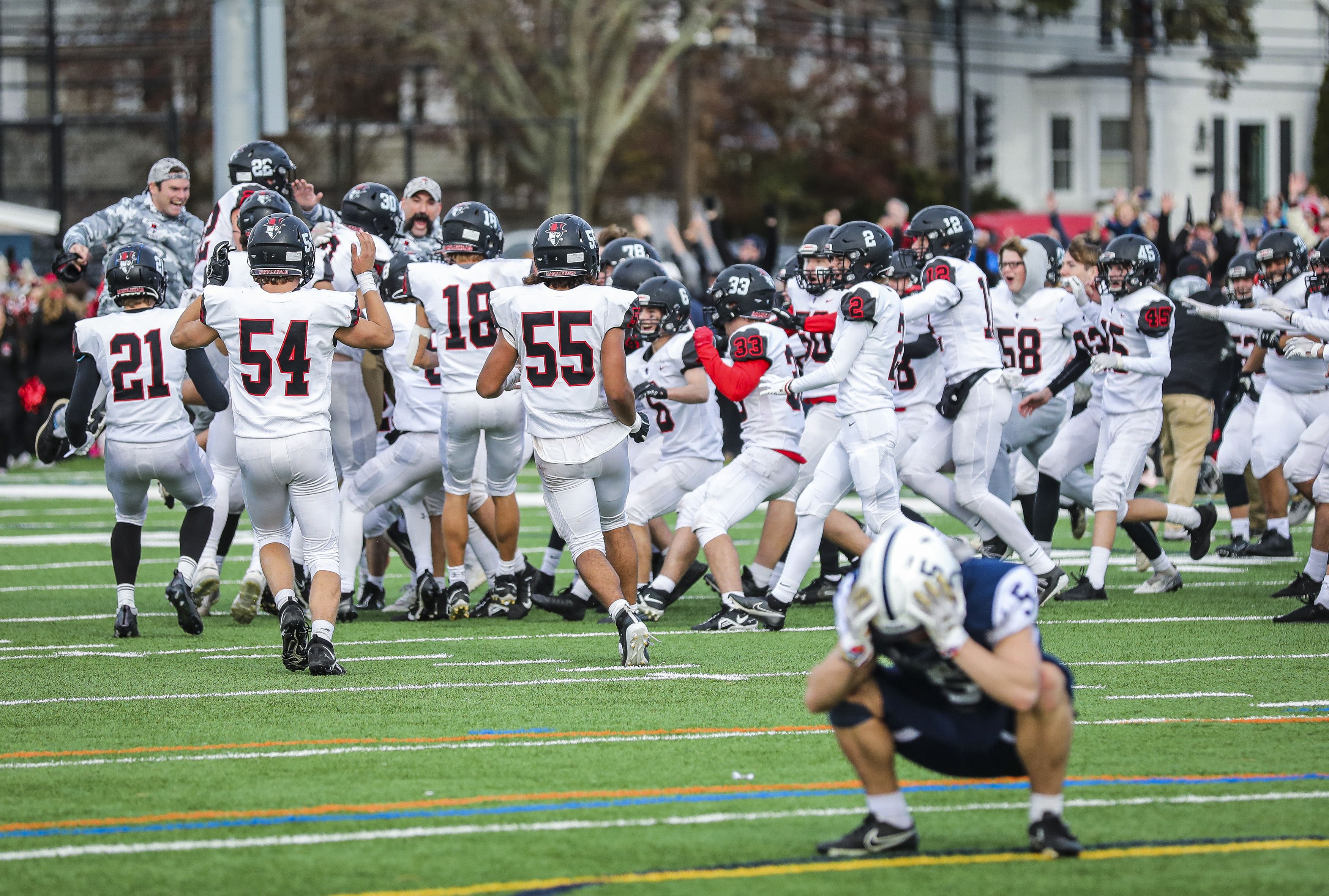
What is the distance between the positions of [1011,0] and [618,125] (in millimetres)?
15167

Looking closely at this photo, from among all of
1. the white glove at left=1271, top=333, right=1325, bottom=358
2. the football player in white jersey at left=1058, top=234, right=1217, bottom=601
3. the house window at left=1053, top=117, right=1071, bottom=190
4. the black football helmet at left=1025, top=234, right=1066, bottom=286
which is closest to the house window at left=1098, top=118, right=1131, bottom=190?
the house window at left=1053, top=117, right=1071, bottom=190

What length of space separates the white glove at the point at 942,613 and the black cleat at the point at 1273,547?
26.6ft

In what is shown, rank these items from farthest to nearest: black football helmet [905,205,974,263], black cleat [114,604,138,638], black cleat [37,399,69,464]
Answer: black football helmet [905,205,974,263] < black cleat [37,399,69,464] < black cleat [114,604,138,638]

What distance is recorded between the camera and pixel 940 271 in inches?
396

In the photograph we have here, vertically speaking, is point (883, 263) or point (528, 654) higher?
point (883, 263)

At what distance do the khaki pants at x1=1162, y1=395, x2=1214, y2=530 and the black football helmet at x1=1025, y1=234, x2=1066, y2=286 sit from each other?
1.29m

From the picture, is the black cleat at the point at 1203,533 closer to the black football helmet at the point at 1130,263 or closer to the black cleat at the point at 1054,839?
the black football helmet at the point at 1130,263

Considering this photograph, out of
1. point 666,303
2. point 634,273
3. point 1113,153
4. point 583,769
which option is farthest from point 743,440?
point 1113,153

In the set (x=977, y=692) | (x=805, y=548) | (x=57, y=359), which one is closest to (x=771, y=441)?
(x=805, y=548)

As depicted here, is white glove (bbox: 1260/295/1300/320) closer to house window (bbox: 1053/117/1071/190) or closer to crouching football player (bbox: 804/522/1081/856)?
crouching football player (bbox: 804/522/1081/856)

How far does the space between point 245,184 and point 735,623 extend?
3785 millimetres

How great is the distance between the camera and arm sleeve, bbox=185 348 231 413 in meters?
8.84

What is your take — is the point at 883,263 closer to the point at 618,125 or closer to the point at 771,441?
the point at 771,441

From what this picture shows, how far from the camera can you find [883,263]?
9383mm
